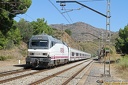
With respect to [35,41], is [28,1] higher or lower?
higher

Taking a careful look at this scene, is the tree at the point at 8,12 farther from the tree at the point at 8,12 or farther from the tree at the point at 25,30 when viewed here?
the tree at the point at 25,30

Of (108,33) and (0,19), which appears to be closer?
(108,33)

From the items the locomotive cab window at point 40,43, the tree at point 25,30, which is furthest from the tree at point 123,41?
the locomotive cab window at point 40,43

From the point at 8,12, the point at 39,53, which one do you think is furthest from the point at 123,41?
the point at 39,53

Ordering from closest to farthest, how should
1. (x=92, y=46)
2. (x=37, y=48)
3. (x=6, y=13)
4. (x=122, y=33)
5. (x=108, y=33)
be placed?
(x=108, y=33)
(x=37, y=48)
(x=6, y=13)
(x=122, y=33)
(x=92, y=46)

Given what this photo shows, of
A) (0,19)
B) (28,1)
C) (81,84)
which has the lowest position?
(81,84)

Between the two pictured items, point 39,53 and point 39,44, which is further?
point 39,44

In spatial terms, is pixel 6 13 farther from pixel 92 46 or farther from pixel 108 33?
pixel 92 46

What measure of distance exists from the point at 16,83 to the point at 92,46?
16995 centimetres

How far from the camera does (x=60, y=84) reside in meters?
17.0

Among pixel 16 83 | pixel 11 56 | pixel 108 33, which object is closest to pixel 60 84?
pixel 16 83

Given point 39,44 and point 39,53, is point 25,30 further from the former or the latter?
point 39,53

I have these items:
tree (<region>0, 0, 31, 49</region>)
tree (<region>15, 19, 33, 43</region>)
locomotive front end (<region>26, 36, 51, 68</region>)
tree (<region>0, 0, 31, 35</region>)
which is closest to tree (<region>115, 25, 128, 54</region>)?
tree (<region>15, 19, 33, 43</region>)

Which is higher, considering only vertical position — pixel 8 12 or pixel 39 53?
pixel 8 12
